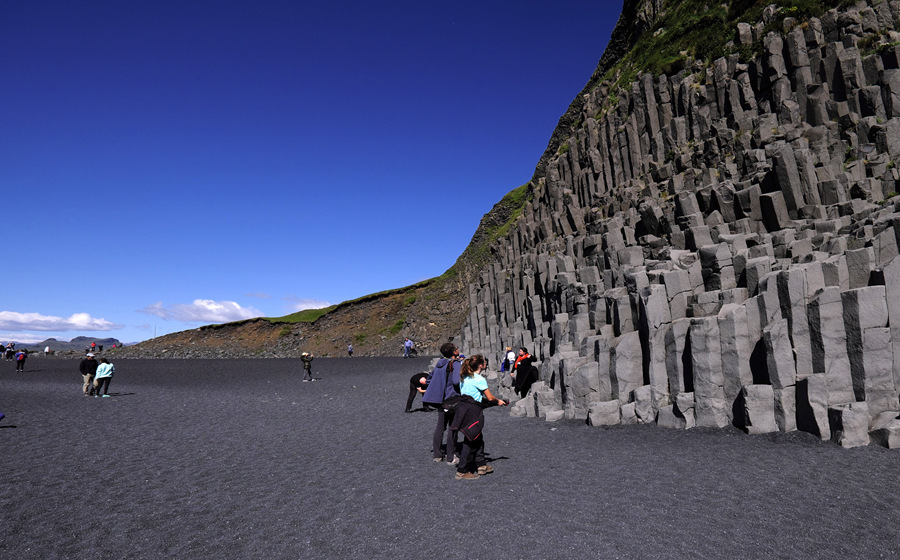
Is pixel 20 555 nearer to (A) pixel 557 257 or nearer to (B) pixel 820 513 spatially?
(B) pixel 820 513

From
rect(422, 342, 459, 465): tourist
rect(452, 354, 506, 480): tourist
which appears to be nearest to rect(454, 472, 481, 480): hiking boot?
rect(452, 354, 506, 480): tourist

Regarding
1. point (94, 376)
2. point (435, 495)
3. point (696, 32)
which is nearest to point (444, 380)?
point (435, 495)

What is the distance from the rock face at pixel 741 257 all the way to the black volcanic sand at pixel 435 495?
1180 mm

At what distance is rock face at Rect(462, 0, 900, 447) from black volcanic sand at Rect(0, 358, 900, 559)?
1180 mm

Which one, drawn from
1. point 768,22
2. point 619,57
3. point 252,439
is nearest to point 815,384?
point 252,439

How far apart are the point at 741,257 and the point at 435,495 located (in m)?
11.1

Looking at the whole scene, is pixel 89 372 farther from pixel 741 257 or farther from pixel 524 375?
pixel 741 257

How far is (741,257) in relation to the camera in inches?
586

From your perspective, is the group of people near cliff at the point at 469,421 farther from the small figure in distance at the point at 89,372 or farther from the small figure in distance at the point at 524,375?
the small figure in distance at the point at 89,372

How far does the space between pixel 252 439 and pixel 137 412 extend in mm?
8040

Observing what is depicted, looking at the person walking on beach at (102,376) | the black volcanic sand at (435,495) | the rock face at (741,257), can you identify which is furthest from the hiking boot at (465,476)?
the person walking on beach at (102,376)

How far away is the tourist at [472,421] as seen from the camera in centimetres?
927

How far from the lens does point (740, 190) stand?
20.1 metres

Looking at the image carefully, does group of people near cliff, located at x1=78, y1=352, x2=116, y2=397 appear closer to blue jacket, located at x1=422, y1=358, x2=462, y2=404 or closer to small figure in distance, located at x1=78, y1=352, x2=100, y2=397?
small figure in distance, located at x1=78, y1=352, x2=100, y2=397
